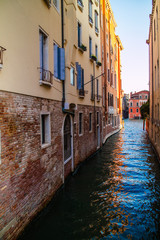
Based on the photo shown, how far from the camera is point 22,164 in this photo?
497 centimetres

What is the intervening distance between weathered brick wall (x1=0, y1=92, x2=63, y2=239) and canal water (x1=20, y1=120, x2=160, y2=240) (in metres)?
0.61

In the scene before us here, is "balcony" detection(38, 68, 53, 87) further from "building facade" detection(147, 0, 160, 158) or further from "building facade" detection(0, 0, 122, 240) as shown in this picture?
"building facade" detection(147, 0, 160, 158)

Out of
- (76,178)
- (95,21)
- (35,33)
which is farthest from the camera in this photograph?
(95,21)

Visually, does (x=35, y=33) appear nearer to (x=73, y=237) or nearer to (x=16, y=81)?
(x=16, y=81)

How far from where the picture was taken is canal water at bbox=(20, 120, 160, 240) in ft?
17.5

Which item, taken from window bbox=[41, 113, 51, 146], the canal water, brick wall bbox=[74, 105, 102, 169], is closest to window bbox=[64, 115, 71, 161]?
brick wall bbox=[74, 105, 102, 169]

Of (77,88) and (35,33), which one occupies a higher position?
(35,33)

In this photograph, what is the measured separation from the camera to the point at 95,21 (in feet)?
50.6

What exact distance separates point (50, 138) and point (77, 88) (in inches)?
184

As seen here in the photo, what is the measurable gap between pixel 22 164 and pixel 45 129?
6.61 ft

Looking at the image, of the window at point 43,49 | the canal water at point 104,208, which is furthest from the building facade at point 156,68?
the window at point 43,49

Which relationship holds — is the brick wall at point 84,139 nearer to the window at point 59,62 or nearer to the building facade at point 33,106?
the building facade at point 33,106

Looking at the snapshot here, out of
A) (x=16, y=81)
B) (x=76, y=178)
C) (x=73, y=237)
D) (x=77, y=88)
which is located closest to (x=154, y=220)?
(x=73, y=237)

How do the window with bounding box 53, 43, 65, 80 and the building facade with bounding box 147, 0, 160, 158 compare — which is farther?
the building facade with bounding box 147, 0, 160, 158
